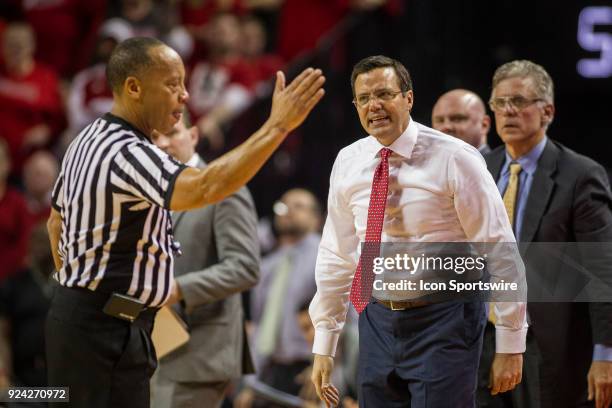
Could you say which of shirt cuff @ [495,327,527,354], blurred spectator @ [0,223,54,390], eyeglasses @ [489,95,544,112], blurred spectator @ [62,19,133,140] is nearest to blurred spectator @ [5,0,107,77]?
blurred spectator @ [62,19,133,140]

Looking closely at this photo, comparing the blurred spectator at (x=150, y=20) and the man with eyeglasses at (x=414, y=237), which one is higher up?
the blurred spectator at (x=150, y=20)

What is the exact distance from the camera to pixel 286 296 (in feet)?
22.4

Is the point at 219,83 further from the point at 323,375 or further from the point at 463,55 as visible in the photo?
the point at 323,375

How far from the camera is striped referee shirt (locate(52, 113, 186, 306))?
11.4ft

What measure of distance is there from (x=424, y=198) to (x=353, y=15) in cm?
398

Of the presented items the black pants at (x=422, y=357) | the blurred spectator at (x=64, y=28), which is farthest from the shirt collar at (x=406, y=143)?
the blurred spectator at (x=64, y=28)

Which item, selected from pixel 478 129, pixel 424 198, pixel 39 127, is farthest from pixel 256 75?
pixel 424 198

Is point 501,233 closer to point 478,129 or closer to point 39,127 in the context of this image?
point 478,129

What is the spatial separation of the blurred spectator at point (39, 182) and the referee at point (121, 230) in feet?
13.2

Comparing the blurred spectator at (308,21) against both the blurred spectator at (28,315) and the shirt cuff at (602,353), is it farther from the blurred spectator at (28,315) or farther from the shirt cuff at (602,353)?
the shirt cuff at (602,353)

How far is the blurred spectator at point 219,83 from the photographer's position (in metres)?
7.56

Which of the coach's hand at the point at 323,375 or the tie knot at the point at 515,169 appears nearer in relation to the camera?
the coach's hand at the point at 323,375

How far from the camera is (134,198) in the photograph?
3.53 metres

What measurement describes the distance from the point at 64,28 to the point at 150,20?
3.59 ft
